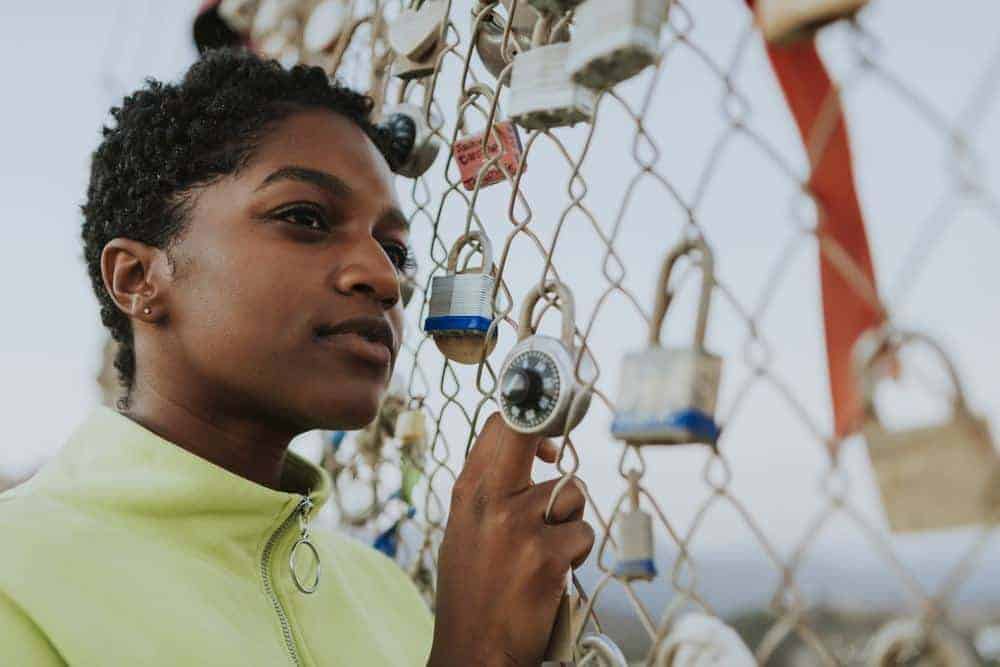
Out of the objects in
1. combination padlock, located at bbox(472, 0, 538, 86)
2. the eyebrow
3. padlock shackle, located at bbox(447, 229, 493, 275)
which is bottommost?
padlock shackle, located at bbox(447, 229, 493, 275)

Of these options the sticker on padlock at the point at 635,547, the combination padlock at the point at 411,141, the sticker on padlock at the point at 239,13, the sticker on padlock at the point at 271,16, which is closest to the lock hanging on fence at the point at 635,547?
the sticker on padlock at the point at 635,547

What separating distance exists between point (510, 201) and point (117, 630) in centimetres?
66

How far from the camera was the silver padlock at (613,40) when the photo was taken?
2.44ft

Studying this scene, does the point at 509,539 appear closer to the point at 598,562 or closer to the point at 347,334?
the point at 598,562

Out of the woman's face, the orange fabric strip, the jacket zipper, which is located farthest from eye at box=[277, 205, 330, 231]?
the orange fabric strip

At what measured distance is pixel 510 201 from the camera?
112cm

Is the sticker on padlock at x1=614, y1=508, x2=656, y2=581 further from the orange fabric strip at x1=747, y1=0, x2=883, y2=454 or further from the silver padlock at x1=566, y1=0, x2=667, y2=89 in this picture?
the silver padlock at x1=566, y1=0, x2=667, y2=89

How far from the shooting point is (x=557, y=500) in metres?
1.05

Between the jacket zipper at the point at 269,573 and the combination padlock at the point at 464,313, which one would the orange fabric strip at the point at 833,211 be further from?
the jacket zipper at the point at 269,573

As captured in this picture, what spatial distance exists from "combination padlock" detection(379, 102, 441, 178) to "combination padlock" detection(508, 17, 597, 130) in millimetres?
571

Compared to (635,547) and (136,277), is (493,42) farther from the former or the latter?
(635,547)

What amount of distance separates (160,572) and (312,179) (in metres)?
0.53

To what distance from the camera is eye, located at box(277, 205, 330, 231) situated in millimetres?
1178

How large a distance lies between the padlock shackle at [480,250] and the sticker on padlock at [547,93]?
1.07ft
